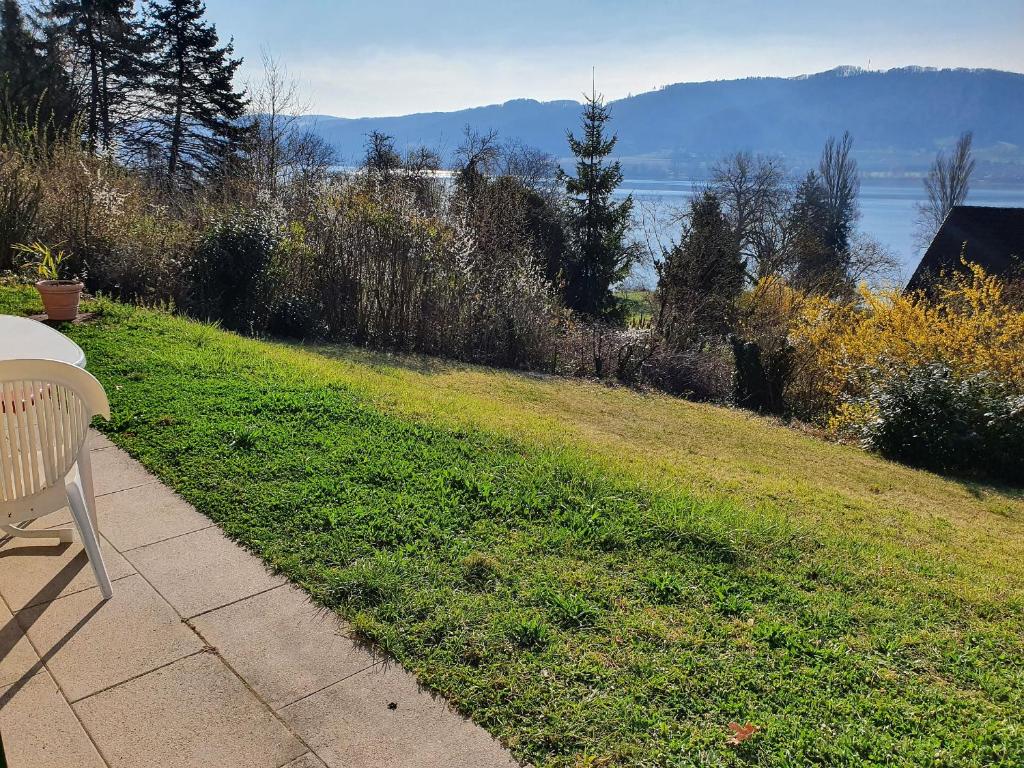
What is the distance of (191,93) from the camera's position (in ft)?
94.3

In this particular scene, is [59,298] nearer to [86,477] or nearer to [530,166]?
[86,477]

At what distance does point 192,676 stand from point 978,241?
2219cm

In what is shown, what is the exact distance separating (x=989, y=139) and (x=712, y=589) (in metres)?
240

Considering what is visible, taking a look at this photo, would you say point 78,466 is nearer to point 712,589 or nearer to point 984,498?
point 712,589

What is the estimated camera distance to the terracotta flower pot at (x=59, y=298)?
7.10m

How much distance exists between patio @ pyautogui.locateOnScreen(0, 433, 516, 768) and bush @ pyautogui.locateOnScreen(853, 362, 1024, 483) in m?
7.71

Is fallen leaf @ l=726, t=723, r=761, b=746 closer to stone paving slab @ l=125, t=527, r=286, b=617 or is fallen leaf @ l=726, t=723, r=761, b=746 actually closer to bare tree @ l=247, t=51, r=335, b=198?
stone paving slab @ l=125, t=527, r=286, b=617

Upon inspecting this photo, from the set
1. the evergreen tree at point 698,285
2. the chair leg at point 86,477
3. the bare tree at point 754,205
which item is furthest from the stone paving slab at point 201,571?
the bare tree at point 754,205

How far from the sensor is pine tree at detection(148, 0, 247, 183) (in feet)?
91.1

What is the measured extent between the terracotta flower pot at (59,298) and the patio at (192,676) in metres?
4.81

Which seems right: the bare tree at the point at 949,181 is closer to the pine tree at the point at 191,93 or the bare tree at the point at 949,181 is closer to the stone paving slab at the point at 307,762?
the pine tree at the point at 191,93

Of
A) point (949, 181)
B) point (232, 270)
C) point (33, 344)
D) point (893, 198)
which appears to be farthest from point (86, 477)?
point (893, 198)

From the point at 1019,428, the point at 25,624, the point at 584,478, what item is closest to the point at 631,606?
the point at 584,478

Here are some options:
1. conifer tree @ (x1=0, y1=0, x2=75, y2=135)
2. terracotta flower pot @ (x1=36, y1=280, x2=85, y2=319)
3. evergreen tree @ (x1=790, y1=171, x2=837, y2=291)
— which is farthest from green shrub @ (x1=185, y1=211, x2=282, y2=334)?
conifer tree @ (x1=0, y1=0, x2=75, y2=135)
